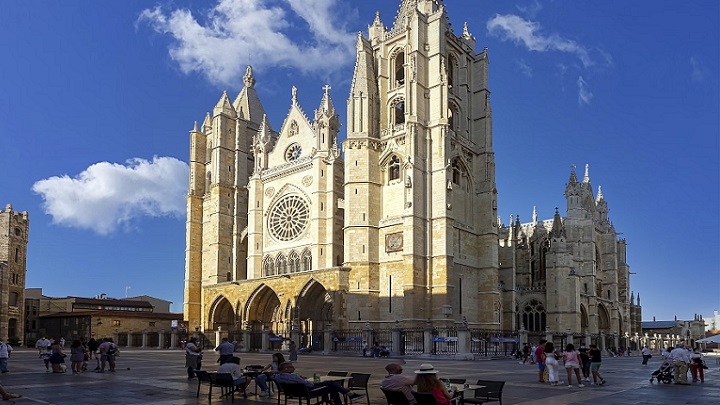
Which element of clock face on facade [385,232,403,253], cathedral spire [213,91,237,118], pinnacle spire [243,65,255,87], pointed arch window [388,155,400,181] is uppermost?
pinnacle spire [243,65,255,87]

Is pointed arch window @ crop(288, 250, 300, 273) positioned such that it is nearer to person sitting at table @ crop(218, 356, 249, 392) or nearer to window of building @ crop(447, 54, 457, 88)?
window of building @ crop(447, 54, 457, 88)

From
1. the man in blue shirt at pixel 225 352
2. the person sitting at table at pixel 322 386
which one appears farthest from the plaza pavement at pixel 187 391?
the person sitting at table at pixel 322 386

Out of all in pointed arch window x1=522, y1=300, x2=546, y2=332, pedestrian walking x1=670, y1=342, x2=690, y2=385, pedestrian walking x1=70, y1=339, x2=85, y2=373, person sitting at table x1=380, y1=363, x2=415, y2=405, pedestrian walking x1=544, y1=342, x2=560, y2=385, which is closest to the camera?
person sitting at table x1=380, y1=363, x2=415, y2=405

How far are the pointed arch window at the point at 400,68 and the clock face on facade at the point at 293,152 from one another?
32.2 feet

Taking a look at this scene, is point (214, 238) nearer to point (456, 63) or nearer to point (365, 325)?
point (365, 325)

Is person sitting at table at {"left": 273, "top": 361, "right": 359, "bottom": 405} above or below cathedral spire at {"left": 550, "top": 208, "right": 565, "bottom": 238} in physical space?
below

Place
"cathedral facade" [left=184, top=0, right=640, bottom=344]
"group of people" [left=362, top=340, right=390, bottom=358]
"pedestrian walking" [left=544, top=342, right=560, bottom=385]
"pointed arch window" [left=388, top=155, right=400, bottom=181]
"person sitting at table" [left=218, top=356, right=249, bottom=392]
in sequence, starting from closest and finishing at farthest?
"person sitting at table" [left=218, top=356, right=249, bottom=392], "pedestrian walking" [left=544, top=342, right=560, bottom=385], "group of people" [left=362, top=340, right=390, bottom=358], "cathedral facade" [left=184, top=0, right=640, bottom=344], "pointed arch window" [left=388, top=155, right=400, bottom=181]

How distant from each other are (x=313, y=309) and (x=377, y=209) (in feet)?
29.4

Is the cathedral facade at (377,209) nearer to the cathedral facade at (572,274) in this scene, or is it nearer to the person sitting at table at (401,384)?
the cathedral facade at (572,274)

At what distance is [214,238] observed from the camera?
53.6m

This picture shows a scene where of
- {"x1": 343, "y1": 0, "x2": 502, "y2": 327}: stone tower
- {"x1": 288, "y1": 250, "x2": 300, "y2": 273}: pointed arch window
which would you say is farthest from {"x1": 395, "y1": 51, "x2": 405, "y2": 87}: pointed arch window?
{"x1": 288, "y1": 250, "x2": 300, "y2": 273}: pointed arch window

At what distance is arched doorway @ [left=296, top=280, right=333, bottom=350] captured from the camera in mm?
43272

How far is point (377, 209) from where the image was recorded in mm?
42938

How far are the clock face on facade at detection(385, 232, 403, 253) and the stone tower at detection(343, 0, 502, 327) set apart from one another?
0.21 feet
